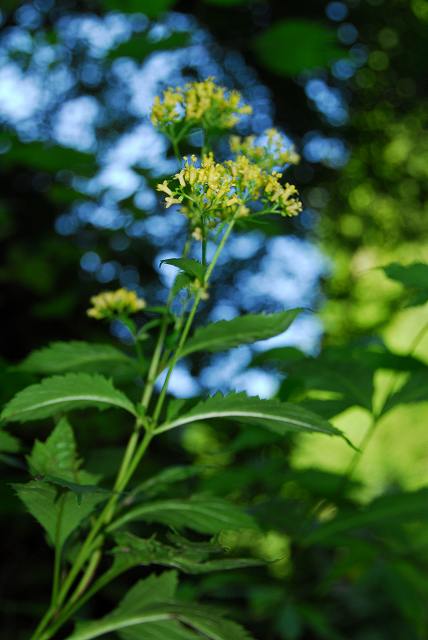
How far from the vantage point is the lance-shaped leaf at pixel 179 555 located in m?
0.77

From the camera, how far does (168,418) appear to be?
34.6 inches

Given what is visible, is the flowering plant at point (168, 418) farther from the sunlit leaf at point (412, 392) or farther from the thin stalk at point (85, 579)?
the sunlit leaf at point (412, 392)

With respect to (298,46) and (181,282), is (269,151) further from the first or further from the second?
(298,46)

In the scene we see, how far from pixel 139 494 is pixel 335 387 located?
46cm

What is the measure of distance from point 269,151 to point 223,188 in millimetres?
246

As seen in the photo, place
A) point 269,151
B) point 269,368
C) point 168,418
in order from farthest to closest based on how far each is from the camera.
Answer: point 269,368 → point 269,151 → point 168,418

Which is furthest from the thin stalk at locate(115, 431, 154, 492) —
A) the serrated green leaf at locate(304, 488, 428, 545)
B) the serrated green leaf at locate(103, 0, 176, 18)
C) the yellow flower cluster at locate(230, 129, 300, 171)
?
the serrated green leaf at locate(103, 0, 176, 18)

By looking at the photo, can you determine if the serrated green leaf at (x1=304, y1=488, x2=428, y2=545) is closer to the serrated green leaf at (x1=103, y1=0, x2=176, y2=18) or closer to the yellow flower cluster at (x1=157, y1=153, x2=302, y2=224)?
the yellow flower cluster at (x1=157, y1=153, x2=302, y2=224)

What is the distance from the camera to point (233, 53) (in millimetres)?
5699

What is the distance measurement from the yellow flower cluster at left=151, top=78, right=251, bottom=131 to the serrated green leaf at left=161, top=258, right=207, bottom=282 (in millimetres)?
308

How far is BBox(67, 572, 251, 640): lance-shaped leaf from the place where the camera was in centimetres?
75

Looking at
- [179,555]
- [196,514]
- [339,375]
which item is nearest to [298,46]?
[339,375]

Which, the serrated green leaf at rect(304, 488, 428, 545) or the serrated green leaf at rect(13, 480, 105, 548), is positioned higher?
the serrated green leaf at rect(13, 480, 105, 548)

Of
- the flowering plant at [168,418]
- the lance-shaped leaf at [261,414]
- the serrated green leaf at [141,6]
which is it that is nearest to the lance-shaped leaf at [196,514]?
the flowering plant at [168,418]
